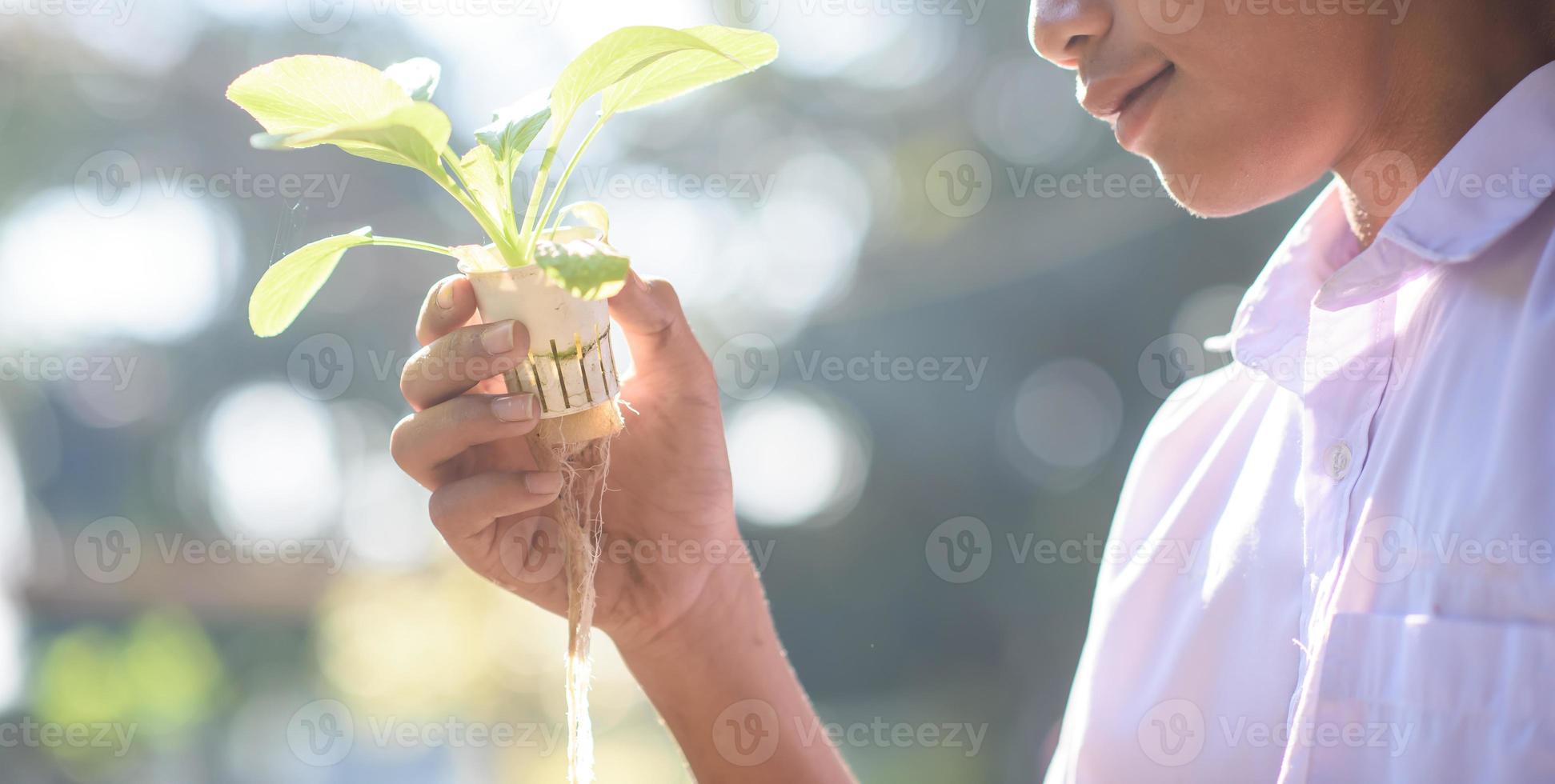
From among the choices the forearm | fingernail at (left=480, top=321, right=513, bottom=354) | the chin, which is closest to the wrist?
the forearm

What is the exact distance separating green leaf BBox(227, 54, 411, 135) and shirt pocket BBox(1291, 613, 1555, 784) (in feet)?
2.87

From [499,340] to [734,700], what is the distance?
1.55ft

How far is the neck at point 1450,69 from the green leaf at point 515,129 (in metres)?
0.75

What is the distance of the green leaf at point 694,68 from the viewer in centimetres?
85

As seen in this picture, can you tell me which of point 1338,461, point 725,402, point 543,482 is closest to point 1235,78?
point 1338,461

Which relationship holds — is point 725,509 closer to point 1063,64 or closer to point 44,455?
point 1063,64

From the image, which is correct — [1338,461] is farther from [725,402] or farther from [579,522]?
[725,402]

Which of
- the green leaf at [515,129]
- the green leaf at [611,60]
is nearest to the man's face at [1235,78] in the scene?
the green leaf at [611,60]

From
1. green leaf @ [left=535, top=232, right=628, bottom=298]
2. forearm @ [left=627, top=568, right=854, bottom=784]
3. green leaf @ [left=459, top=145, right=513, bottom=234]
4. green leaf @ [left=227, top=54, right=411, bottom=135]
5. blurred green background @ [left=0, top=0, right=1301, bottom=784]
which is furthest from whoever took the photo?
blurred green background @ [left=0, top=0, right=1301, bottom=784]

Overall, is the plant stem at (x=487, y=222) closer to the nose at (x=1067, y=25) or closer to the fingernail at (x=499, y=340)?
the fingernail at (x=499, y=340)

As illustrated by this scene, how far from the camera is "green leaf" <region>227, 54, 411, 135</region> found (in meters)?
0.77

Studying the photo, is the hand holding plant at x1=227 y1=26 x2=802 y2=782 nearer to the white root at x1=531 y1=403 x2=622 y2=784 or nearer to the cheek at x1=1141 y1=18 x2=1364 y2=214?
the white root at x1=531 y1=403 x2=622 y2=784

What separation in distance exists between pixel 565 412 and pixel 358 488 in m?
5.63

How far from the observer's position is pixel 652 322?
0.93 metres
